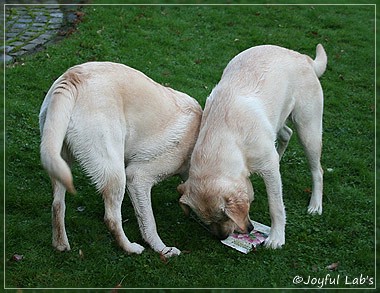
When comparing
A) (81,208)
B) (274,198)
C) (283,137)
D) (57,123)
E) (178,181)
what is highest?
(57,123)

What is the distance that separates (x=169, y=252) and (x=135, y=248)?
0.31 meters

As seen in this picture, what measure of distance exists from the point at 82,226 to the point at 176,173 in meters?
1.06

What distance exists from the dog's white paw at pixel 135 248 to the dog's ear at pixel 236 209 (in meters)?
0.94

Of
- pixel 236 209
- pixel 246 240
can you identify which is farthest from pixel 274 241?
pixel 236 209

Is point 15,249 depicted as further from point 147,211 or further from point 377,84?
point 377,84

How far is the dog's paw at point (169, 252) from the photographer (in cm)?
500

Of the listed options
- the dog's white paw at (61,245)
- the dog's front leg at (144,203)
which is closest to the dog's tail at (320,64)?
the dog's front leg at (144,203)

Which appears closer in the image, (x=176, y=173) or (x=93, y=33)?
(x=176, y=173)

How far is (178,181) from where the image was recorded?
21.1 feet

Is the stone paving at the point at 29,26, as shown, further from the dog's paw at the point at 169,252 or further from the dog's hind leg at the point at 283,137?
the dog's paw at the point at 169,252

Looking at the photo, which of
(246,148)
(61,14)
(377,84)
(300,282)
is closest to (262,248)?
(300,282)

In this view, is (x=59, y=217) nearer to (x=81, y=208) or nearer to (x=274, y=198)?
(x=81, y=208)

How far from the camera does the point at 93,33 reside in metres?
9.76

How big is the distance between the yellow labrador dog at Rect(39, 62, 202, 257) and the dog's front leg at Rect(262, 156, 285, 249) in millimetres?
821
